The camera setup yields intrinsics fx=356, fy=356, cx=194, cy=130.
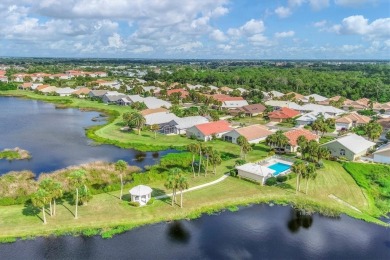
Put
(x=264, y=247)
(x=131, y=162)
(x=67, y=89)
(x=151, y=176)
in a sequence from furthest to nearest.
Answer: (x=67, y=89), (x=131, y=162), (x=151, y=176), (x=264, y=247)

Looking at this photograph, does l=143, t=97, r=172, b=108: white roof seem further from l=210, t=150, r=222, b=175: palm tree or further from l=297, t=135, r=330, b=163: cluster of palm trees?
l=297, t=135, r=330, b=163: cluster of palm trees

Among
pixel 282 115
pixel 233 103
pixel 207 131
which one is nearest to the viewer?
pixel 207 131

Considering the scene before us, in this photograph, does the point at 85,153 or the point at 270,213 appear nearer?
the point at 270,213

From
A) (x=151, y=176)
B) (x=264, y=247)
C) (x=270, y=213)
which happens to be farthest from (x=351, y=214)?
(x=151, y=176)

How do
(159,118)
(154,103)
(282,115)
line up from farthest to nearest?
(154,103) < (282,115) < (159,118)

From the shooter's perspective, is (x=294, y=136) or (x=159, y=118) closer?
(x=294, y=136)

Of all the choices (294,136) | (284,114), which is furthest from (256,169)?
(284,114)

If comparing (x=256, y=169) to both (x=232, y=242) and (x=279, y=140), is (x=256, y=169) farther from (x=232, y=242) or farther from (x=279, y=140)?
(x=232, y=242)

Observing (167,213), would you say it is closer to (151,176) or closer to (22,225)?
(151,176)

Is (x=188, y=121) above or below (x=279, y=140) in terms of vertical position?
below
